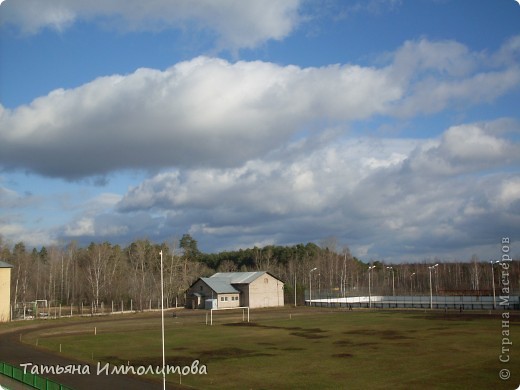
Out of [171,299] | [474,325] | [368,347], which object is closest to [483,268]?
[171,299]

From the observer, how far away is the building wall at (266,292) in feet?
309

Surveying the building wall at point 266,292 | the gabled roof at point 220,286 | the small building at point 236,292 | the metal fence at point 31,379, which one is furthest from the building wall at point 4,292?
the metal fence at point 31,379

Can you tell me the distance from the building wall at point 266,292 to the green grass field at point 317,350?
30985 millimetres

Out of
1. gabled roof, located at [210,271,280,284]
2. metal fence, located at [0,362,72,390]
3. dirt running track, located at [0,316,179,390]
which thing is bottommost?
dirt running track, located at [0,316,179,390]

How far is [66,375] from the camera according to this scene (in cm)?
3022

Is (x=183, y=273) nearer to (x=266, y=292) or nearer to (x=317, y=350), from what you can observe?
(x=266, y=292)

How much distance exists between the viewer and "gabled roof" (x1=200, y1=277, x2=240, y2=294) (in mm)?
91906

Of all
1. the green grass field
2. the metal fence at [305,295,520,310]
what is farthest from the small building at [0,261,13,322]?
the metal fence at [305,295,520,310]

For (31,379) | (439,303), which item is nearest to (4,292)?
(31,379)

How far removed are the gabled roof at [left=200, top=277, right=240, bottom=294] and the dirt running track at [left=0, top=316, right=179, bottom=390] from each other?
43.7 meters

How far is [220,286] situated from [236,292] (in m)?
3.11

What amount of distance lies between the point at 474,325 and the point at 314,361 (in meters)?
27.1

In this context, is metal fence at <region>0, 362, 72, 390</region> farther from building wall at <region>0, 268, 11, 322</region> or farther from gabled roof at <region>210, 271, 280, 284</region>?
gabled roof at <region>210, 271, 280, 284</region>

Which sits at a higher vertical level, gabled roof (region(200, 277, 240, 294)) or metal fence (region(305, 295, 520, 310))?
gabled roof (region(200, 277, 240, 294))
